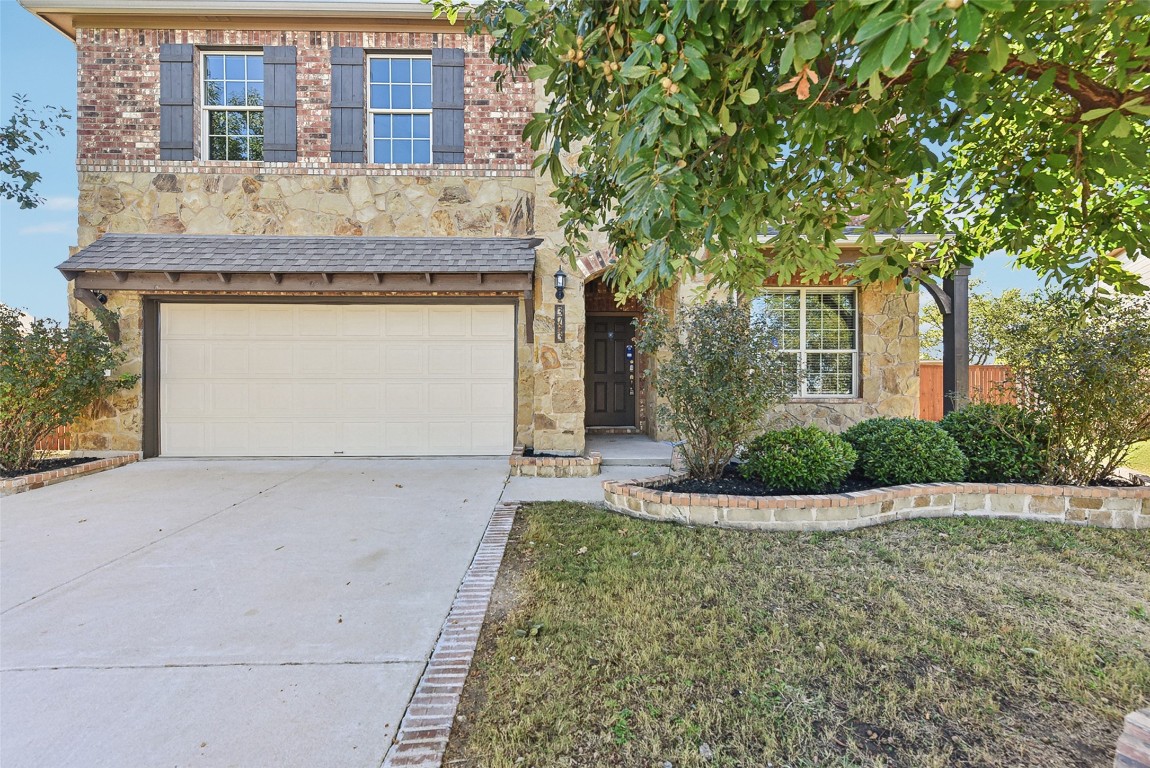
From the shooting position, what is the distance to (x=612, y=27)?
6.68 feet

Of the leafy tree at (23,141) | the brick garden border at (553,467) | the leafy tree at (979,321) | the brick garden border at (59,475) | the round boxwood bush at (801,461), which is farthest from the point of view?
the leafy tree at (979,321)

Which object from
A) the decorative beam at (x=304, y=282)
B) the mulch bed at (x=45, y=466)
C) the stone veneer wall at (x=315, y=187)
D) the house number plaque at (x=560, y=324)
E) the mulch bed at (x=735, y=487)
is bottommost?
the mulch bed at (x=45, y=466)

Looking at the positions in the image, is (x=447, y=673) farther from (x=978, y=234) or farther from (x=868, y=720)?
(x=978, y=234)

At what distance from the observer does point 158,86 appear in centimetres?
677

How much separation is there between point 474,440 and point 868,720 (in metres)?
5.86

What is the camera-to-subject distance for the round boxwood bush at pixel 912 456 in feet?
15.3

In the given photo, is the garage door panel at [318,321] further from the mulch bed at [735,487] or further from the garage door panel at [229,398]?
the mulch bed at [735,487]

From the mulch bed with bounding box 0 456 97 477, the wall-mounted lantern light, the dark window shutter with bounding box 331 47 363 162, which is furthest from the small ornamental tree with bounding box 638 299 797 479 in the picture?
the mulch bed with bounding box 0 456 97 477

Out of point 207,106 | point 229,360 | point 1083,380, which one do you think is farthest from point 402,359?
point 1083,380

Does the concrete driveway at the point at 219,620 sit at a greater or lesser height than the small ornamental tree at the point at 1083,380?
lesser

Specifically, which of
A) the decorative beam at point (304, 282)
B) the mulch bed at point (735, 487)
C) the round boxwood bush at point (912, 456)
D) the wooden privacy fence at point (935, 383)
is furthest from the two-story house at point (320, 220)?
the wooden privacy fence at point (935, 383)

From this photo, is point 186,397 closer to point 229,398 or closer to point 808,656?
point 229,398

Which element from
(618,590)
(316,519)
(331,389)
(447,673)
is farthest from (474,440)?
(447,673)

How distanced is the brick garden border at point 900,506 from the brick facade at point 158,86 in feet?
17.7
